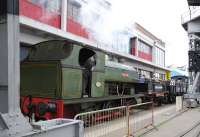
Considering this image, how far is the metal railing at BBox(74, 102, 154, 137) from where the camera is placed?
26.2ft

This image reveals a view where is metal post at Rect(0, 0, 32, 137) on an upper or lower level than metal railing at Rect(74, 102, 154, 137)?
upper

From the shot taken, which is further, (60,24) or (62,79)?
(60,24)

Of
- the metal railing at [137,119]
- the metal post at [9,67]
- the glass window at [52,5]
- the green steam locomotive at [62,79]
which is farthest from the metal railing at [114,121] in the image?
the glass window at [52,5]

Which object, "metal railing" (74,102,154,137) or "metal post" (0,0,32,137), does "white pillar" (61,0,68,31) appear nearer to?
"metal railing" (74,102,154,137)

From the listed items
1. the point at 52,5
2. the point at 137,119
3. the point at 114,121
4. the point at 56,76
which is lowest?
the point at 137,119

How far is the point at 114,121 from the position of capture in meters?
9.08

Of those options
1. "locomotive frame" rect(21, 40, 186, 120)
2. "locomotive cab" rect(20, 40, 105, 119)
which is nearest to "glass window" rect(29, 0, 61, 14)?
"locomotive frame" rect(21, 40, 186, 120)

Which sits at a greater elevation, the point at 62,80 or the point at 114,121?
the point at 62,80

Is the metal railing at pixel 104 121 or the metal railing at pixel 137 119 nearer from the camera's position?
the metal railing at pixel 104 121

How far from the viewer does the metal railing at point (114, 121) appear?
8.00 metres

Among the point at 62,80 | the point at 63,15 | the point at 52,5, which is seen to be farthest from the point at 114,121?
the point at 52,5

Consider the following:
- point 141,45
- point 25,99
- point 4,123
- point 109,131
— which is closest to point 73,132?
point 4,123

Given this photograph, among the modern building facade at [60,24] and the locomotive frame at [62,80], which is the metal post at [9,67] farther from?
the modern building facade at [60,24]

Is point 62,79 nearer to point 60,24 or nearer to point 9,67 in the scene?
point 9,67
